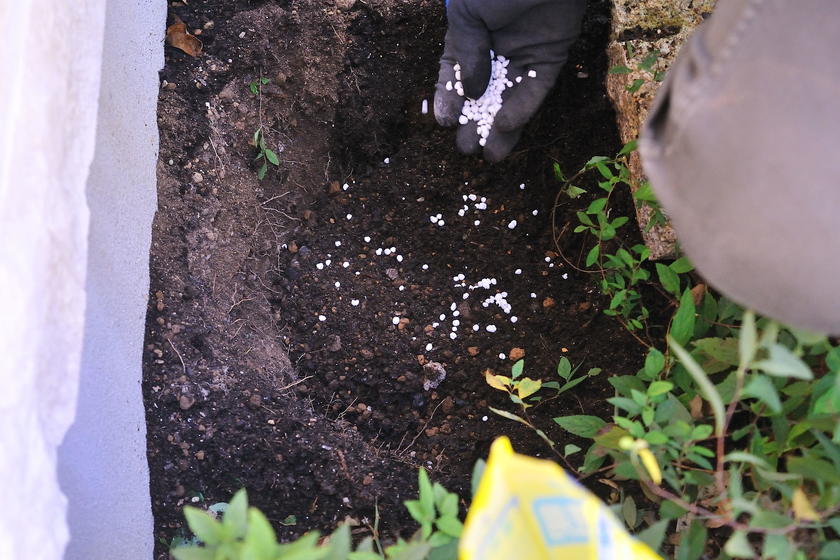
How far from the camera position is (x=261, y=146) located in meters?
1.61

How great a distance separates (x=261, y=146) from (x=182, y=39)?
1.05ft

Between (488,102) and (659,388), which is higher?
(488,102)

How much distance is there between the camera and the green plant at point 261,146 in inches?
63.4

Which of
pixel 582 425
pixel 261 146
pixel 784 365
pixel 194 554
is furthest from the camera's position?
pixel 261 146

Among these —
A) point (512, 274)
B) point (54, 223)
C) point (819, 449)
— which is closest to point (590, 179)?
point (512, 274)

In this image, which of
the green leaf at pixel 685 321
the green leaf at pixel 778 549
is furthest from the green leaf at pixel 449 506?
the green leaf at pixel 685 321

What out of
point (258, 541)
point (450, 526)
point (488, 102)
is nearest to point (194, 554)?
point (258, 541)

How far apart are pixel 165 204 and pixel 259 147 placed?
0.27m

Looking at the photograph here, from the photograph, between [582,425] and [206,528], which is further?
[582,425]

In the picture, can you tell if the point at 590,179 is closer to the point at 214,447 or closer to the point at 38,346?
the point at 214,447

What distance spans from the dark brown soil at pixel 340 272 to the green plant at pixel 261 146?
2cm

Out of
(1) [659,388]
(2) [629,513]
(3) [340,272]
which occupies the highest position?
(3) [340,272]

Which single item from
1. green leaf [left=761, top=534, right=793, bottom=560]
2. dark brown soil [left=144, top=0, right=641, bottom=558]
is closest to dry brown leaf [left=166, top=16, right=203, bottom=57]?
dark brown soil [left=144, top=0, right=641, bottom=558]

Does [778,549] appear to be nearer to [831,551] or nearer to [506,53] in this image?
[831,551]
